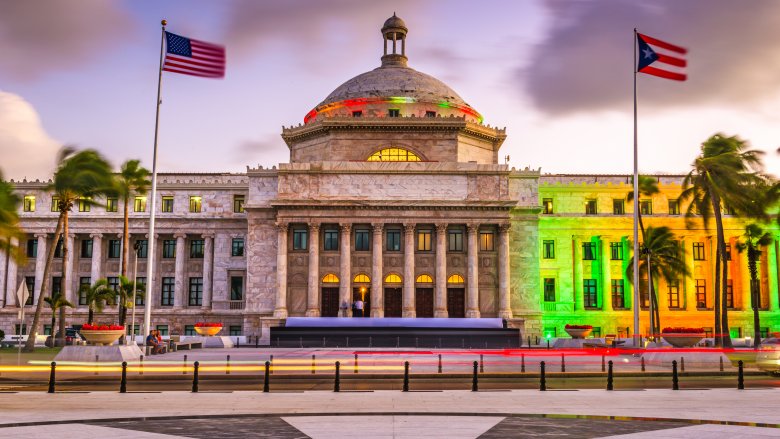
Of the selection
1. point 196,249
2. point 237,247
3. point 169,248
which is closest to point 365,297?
point 237,247

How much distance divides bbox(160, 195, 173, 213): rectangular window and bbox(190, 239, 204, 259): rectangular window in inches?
153

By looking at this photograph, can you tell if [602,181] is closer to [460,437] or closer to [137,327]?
[137,327]

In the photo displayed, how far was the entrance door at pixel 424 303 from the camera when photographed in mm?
67875

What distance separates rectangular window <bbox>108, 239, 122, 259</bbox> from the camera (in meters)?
76.8

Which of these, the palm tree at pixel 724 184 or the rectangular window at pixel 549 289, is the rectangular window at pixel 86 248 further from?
the palm tree at pixel 724 184

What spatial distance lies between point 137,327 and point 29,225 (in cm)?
1494

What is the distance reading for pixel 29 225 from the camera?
249 ft

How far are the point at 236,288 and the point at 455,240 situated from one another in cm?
2222

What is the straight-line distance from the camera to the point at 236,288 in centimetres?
7488

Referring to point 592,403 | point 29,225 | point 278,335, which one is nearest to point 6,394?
point 592,403

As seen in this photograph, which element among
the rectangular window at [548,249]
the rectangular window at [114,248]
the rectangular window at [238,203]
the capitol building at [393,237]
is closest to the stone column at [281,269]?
the capitol building at [393,237]

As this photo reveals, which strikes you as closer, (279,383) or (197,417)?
(197,417)

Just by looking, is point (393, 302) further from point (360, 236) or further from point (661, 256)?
point (661, 256)

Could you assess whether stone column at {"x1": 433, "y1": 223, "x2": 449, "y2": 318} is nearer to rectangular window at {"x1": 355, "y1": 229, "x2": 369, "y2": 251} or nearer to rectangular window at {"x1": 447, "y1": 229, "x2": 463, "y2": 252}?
rectangular window at {"x1": 447, "y1": 229, "x2": 463, "y2": 252}
